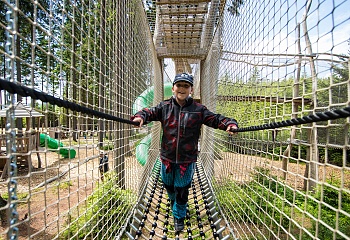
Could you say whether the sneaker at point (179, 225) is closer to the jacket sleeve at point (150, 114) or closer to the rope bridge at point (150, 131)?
the rope bridge at point (150, 131)

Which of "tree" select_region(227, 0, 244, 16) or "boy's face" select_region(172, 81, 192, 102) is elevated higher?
"tree" select_region(227, 0, 244, 16)

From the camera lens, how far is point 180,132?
153 cm

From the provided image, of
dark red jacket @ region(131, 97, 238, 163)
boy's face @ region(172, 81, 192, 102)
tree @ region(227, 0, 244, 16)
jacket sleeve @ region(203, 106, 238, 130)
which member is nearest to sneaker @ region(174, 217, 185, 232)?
dark red jacket @ region(131, 97, 238, 163)

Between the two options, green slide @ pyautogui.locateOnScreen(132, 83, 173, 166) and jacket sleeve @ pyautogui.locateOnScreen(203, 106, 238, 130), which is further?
green slide @ pyautogui.locateOnScreen(132, 83, 173, 166)

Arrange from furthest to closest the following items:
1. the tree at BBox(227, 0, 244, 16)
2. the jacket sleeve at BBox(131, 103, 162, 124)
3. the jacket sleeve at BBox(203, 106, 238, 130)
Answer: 1. the tree at BBox(227, 0, 244, 16)
2. the jacket sleeve at BBox(131, 103, 162, 124)
3. the jacket sleeve at BBox(203, 106, 238, 130)

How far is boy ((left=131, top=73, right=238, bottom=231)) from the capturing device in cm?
153

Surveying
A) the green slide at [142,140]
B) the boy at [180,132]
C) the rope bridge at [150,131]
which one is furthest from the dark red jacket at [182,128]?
the green slide at [142,140]

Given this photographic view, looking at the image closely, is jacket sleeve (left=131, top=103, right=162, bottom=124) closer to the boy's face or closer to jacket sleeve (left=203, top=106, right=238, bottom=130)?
the boy's face

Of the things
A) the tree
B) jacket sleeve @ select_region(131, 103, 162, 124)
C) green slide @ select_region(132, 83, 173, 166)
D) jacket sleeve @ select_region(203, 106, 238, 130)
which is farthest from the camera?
green slide @ select_region(132, 83, 173, 166)

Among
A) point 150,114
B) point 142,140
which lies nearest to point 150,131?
point 142,140

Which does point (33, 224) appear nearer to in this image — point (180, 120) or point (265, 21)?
point (180, 120)

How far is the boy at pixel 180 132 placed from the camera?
5.02ft

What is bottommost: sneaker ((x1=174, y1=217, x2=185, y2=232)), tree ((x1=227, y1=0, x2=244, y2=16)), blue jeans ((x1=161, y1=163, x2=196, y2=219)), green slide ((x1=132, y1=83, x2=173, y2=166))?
sneaker ((x1=174, y1=217, x2=185, y2=232))

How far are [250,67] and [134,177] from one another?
1.34 metres
